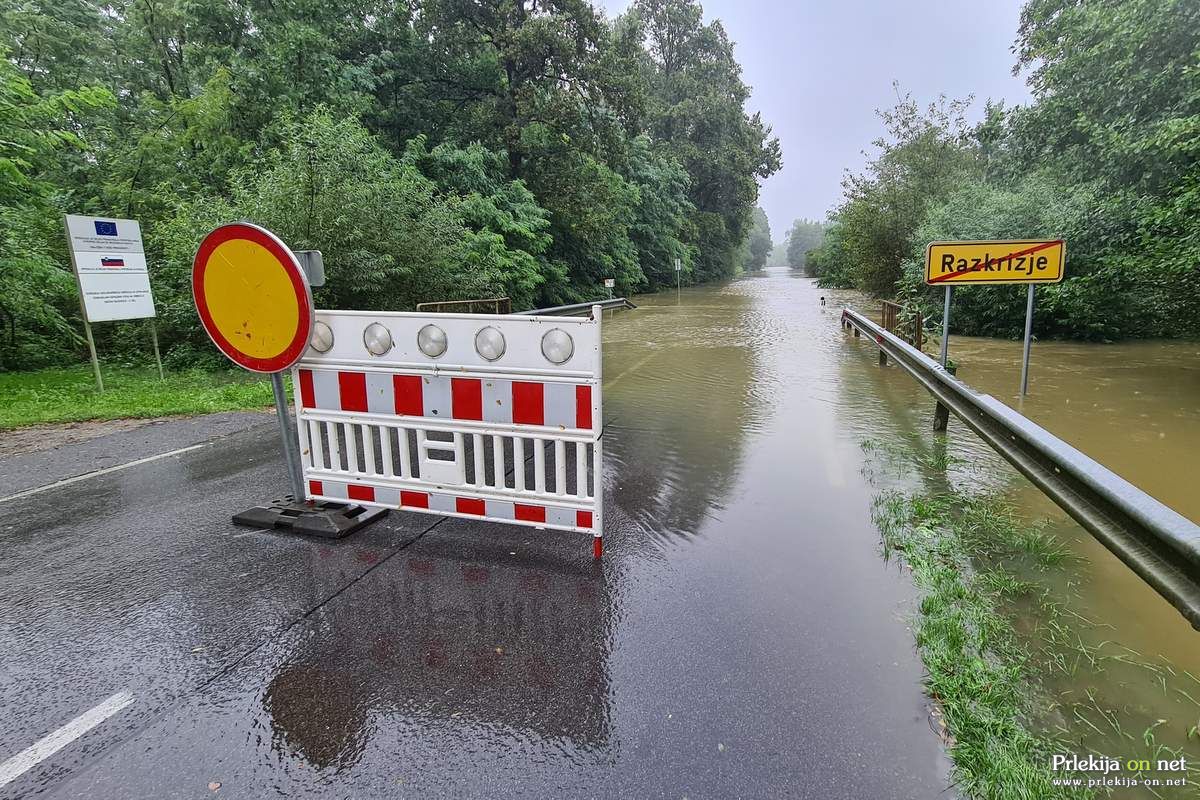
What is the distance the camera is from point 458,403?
390cm

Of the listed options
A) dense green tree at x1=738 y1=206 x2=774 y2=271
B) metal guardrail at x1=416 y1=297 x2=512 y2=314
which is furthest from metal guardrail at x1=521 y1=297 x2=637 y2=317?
dense green tree at x1=738 y1=206 x2=774 y2=271

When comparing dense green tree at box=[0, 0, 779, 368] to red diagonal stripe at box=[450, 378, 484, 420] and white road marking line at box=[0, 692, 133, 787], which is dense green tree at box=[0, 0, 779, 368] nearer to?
red diagonal stripe at box=[450, 378, 484, 420]

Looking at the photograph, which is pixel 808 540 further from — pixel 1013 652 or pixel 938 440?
pixel 938 440

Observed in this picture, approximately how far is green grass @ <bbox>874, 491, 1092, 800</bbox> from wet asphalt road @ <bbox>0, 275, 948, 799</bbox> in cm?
11

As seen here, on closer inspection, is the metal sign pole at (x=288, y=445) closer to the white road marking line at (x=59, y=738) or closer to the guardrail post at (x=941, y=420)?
the white road marking line at (x=59, y=738)

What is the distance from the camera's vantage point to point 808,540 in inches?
160

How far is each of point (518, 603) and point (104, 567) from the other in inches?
100

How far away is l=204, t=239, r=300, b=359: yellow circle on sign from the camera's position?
12.4 feet

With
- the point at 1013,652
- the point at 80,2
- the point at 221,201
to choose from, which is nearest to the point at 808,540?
the point at 1013,652

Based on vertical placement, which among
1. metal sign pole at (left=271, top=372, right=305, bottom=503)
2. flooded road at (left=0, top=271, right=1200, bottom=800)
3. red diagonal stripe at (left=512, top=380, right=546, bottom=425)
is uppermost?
red diagonal stripe at (left=512, top=380, right=546, bottom=425)

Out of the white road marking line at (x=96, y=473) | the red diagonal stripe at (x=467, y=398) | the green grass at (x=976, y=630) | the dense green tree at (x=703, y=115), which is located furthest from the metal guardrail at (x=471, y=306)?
the dense green tree at (x=703, y=115)

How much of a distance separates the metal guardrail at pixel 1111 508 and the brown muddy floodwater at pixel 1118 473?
587 mm

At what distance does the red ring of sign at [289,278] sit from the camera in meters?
3.73

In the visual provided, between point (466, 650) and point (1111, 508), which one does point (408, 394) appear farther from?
point (1111, 508)
